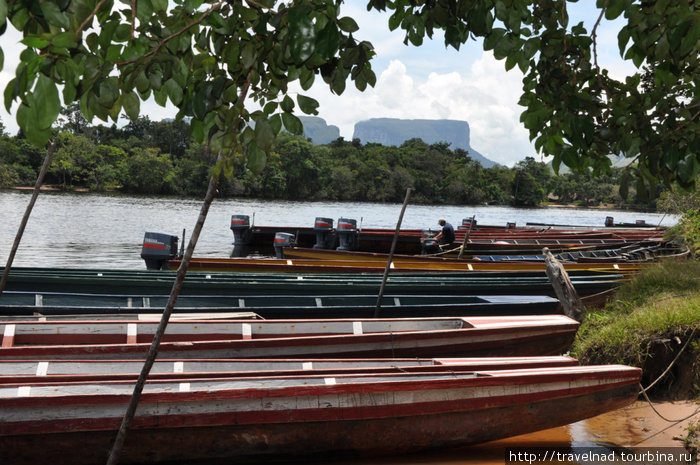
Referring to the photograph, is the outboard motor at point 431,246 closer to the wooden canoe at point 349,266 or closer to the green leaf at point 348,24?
the wooden canoe at point 349,266

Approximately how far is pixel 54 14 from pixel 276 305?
6.58 meters

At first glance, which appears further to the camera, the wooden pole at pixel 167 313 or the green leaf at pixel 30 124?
the wooden pole at pixel 167 313

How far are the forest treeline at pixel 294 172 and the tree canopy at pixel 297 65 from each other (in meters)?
53.6

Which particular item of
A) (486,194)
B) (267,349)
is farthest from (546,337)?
(486,194)

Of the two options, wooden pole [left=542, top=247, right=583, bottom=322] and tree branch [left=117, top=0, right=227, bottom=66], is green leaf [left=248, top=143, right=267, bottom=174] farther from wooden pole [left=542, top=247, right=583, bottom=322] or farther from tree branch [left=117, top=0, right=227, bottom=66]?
wooden pole [left=542, top=247, right=583, bottom=322]

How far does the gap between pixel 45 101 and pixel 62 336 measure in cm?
519

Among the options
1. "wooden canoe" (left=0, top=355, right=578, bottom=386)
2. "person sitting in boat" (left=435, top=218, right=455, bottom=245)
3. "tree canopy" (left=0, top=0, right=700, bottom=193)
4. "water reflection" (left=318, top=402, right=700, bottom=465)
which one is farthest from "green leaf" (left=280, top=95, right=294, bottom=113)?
"person sitting in boat" (left=435, top=218, right=455, bottom=245)

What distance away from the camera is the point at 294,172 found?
76.4m

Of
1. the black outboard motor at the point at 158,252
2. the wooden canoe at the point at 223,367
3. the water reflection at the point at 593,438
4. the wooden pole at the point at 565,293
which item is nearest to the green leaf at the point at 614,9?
the wooden canoe at the point at 223,367

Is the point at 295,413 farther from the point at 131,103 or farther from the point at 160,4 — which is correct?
the point at 160,4

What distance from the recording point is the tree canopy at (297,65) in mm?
1518

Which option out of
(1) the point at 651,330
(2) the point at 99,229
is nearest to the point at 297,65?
(1) the point at 651,330

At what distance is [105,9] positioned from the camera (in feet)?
5.55

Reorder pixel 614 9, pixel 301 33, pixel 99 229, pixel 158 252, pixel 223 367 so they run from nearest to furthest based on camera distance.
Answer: pixel 301 33
pixel 614 9
pixel 223 367
pixel 158 252
pixel 99 229
